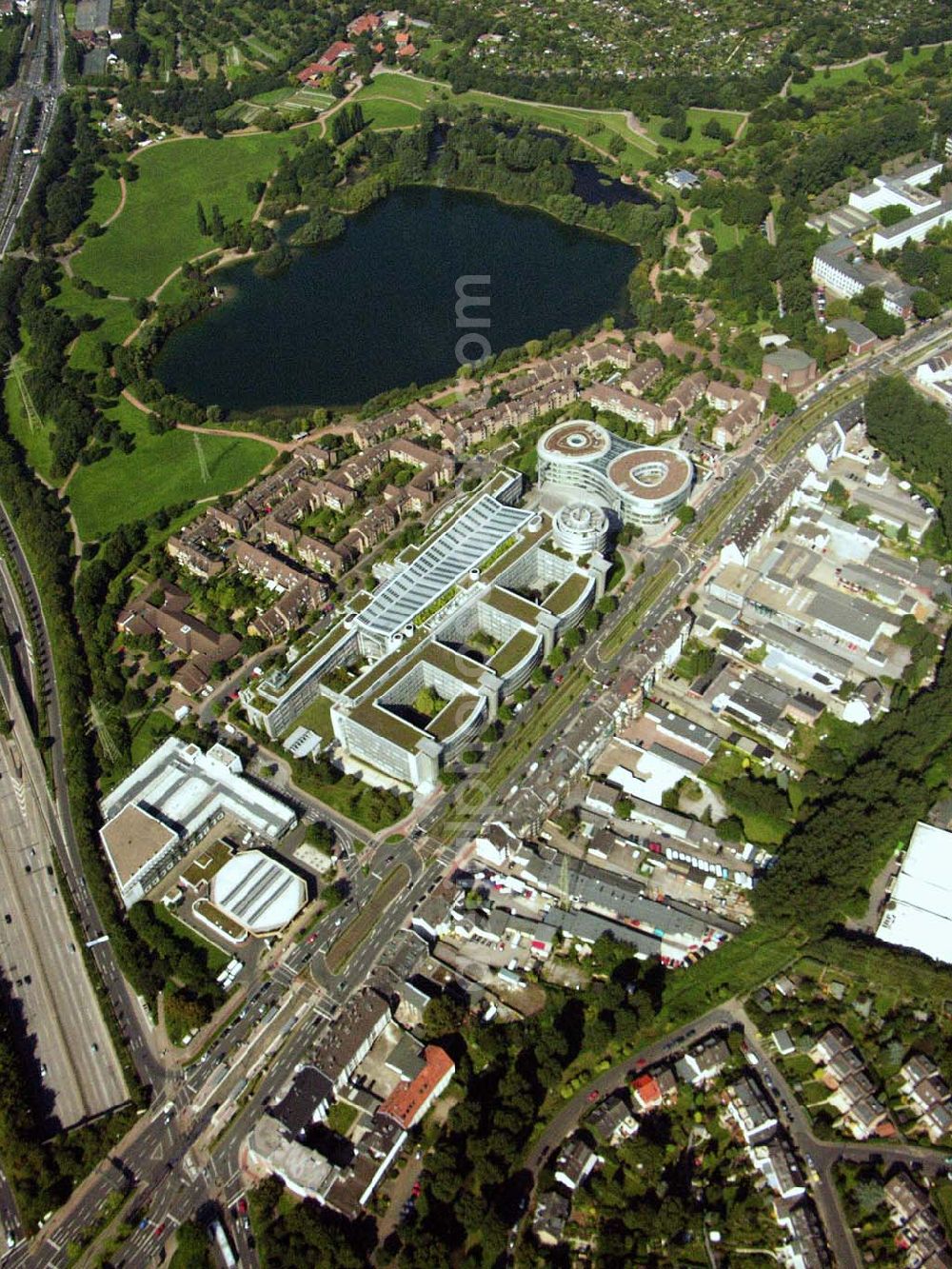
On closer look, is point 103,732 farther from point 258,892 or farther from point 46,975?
point 258,892

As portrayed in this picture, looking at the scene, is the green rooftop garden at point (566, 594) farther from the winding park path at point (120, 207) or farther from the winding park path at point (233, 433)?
the winding park path at point (120, 207)

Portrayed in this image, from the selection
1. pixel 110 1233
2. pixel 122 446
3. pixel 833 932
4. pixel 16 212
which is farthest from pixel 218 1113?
pixel 16 212

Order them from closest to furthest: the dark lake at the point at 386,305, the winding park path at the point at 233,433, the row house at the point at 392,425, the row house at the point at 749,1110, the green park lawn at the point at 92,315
Result: the row house at the point at 749,1110 → the row house at the point at 392,425 → the winding park path at the point at 233,433 → the dark lake at the point at 386,305 → the green park lawn at the point at 92,315

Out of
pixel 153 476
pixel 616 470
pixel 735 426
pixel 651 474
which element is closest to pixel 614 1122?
pixel 651 474

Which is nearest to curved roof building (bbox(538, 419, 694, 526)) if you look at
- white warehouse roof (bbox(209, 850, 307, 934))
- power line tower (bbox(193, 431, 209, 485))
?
power line tower (bbox(193, 431, 209, 485))

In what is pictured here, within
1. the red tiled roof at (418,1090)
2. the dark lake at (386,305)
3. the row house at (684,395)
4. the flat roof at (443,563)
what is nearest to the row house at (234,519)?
the flat roof at (443,563)

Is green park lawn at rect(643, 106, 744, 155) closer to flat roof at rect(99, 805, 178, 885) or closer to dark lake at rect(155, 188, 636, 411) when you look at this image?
dark lake at rect(155, 188, 636, 411)

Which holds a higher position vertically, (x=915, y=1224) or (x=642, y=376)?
(x=642, y=376)
